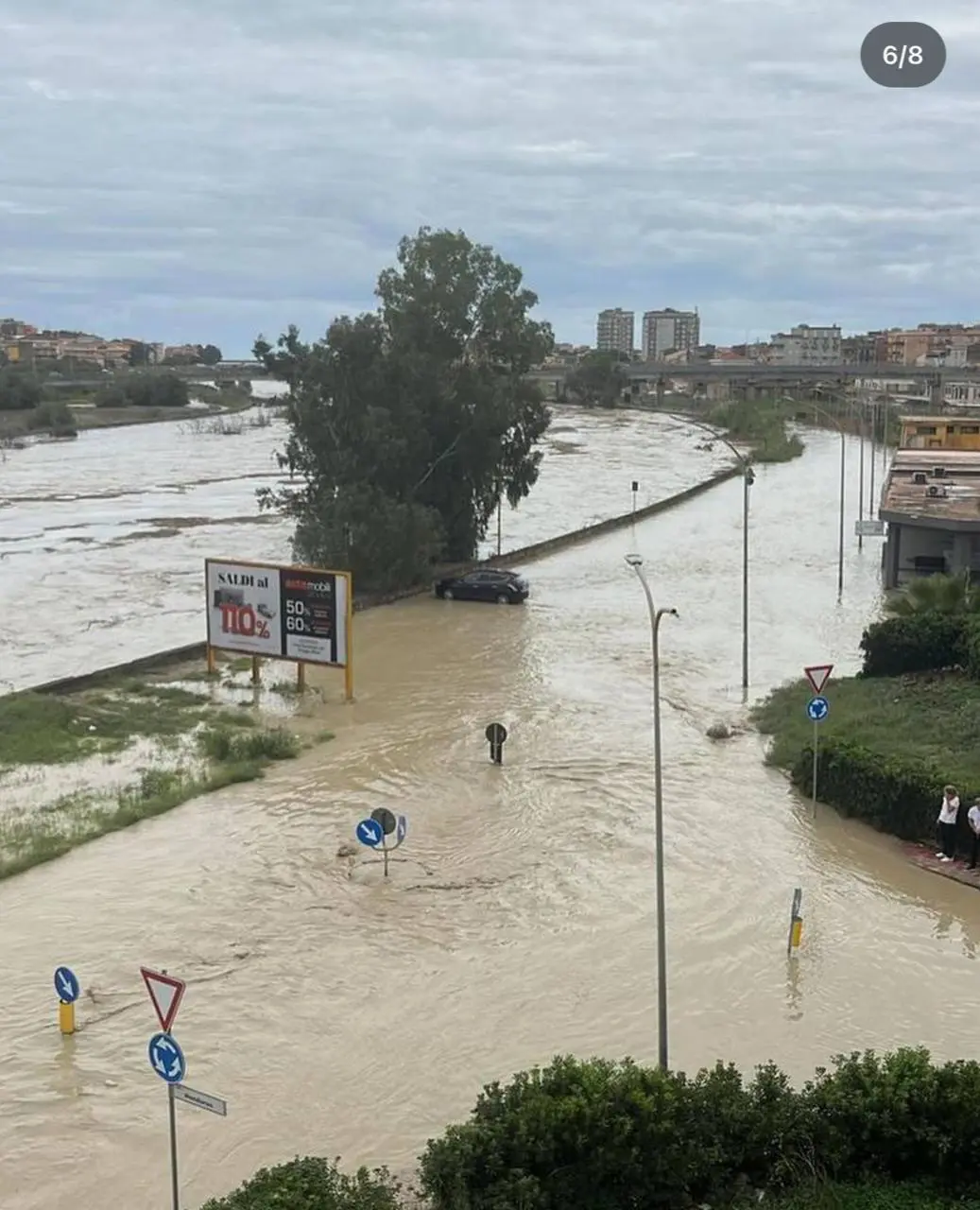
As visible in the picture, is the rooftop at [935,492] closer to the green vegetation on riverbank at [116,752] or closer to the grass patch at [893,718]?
the grass patch at [893,718]

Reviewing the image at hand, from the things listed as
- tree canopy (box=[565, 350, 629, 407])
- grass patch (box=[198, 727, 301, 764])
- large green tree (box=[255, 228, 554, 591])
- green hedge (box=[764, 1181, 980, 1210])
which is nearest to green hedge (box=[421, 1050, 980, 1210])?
green hedge (box=[764, 1181, 980, 1210])

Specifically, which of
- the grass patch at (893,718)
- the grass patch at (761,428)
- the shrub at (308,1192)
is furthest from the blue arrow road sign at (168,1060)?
the grass patch at (761,428)

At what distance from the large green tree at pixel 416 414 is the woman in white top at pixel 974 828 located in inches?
906

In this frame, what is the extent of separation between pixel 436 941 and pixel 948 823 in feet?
24.1

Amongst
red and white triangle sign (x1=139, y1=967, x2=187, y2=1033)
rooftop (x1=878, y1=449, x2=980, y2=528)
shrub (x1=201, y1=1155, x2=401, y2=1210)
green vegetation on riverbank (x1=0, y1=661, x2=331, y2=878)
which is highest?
rooftop (x1=878, y1=449, x2=980, y2=528)

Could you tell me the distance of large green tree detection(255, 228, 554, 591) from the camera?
39.2m

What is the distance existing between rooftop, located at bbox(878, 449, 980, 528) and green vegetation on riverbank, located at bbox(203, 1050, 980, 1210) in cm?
3072

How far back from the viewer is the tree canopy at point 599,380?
162m

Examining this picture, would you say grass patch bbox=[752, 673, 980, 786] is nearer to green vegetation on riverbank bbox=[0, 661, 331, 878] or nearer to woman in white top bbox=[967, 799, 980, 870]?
woman in white top bbox=[967, 799, 980, 870]

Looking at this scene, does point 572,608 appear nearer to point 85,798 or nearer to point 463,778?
point 463,778

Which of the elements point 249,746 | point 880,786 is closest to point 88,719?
point 249,746

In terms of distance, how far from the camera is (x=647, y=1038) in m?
14.0

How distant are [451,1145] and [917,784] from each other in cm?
1127

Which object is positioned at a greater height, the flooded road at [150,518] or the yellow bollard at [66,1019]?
the flooded road at [150,518]
